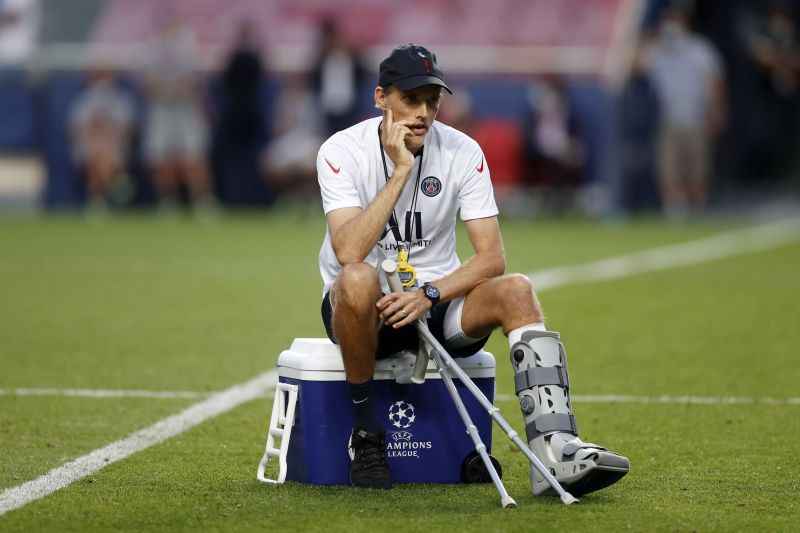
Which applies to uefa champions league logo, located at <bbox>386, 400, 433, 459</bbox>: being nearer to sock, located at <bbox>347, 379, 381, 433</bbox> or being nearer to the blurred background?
sock, located at <bbox>347, 379, 381, 433</bbox>

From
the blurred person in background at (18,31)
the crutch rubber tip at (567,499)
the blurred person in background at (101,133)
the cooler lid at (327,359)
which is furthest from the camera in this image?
the blurred person in background at (18,31)

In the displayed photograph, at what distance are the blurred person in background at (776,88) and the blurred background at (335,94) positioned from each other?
0.19 ft

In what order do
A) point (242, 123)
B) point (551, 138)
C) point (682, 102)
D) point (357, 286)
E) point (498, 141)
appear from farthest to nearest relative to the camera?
point (242, 123) < point (498, 141) < point (551, 138) < point (682, 102) < point (357, 286)

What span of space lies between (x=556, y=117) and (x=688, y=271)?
26.8 ft

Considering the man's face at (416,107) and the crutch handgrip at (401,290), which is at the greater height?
the man's face at (416,107)

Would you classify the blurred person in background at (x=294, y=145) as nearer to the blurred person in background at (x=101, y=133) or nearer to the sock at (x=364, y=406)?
the blurred person in background at (x=101, y=133)

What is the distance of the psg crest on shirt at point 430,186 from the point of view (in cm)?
558

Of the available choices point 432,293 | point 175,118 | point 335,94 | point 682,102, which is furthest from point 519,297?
point 175,118

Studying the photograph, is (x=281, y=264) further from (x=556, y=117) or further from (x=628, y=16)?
(x=628, y=16)

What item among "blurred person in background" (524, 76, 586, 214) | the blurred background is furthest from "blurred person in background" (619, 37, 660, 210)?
"blurred person in background" (524, 76, 586, 214)

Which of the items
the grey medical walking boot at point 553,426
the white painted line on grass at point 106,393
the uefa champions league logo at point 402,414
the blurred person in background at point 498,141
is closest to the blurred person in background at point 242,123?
the blurred person in background at point 498,141

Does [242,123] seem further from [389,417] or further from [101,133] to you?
[389,417]

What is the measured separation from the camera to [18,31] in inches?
965

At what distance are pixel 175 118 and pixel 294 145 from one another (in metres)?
1.81
